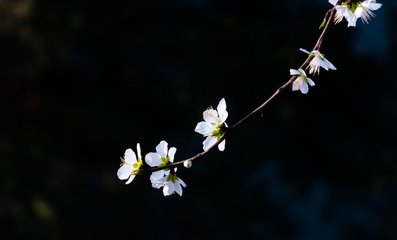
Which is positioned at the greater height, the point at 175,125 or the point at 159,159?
the point at 175,125

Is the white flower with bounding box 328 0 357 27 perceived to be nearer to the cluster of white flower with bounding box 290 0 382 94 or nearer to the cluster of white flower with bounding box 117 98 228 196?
the cluster of white flower with bounding box 290 0 382 94

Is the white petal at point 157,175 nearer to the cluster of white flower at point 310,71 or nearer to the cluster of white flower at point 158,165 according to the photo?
→ the cluster of white flower at point 158,165

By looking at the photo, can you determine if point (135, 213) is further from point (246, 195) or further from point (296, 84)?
point (296, 84)

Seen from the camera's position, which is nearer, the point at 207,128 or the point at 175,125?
the point at 207,128

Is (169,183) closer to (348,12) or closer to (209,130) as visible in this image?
(209,130)

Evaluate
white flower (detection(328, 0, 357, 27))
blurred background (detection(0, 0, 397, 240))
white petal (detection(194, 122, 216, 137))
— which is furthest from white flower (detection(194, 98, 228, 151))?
blurred background (detection(0, 0, 397, 240))

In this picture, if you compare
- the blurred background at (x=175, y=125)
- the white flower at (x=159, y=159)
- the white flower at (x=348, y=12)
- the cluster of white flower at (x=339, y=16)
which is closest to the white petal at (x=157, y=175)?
the white flower at (x=159, y=159)

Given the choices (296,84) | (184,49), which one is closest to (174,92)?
(184,49)

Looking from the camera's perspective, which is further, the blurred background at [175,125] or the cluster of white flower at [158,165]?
the blurred background at [175,125]

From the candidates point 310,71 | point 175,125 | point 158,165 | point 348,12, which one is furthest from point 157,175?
point 175,125
